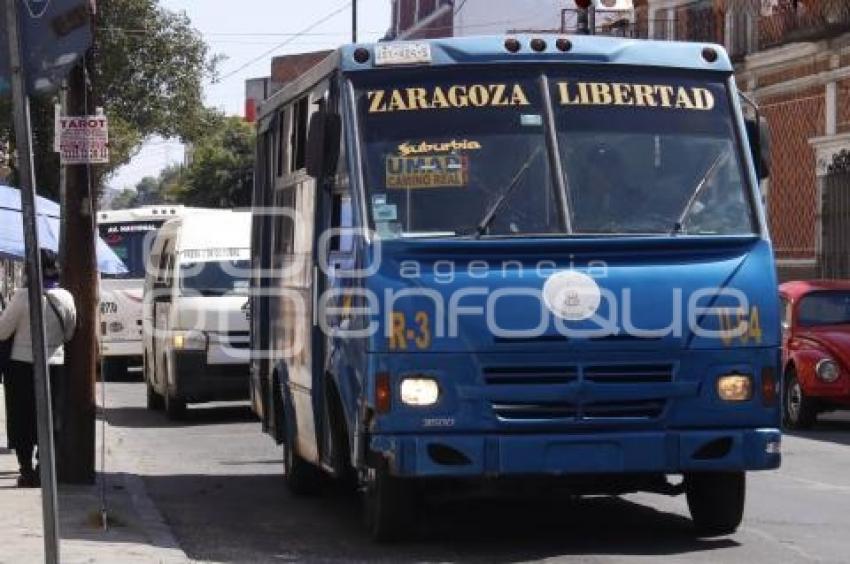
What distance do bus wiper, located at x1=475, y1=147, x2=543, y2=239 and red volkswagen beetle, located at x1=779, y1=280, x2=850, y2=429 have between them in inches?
373

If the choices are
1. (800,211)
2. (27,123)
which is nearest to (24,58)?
(27,123)

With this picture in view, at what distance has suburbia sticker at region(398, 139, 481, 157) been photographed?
10492mm

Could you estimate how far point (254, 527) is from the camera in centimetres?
1205

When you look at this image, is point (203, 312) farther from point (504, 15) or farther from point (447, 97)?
point (504, 15)

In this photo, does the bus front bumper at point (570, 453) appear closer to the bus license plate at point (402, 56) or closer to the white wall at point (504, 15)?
the bus license plate at point (402, 56)

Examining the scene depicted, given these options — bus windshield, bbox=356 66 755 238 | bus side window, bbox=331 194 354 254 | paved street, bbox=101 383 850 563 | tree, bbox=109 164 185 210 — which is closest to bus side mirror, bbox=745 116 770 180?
bus windshield, bbox=356 66 755 238

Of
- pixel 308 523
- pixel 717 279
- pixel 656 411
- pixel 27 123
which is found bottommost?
pixel 308 523

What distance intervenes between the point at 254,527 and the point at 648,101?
3.77 m

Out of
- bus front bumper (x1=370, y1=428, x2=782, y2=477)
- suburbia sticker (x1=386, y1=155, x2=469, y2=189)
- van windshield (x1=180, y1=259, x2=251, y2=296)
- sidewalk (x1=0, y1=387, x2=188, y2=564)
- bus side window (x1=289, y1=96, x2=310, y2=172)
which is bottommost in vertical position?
sidewalk (x1=0, y1=387, x2=188, y2=564)

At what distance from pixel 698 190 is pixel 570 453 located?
5.74 ft

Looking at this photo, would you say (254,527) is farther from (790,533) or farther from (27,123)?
(27,123)

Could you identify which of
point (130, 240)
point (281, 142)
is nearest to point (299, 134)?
point (281, 142)

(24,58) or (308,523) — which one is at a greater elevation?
(24,58)

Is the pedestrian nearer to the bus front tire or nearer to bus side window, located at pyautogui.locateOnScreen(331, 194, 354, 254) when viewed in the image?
bus side window, located at pyautogui.locateOnScreen(331, 194, 354, 254)
